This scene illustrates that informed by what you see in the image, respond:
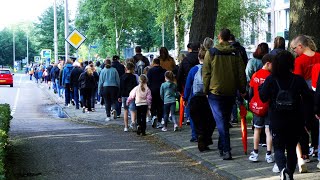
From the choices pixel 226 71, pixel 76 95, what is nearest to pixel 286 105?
pixel 226 71

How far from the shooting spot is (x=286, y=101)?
8398mm

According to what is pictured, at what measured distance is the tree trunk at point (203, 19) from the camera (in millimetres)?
19234

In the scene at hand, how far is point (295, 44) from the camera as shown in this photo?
995cm

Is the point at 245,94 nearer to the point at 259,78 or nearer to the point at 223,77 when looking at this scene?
the point at 223,77

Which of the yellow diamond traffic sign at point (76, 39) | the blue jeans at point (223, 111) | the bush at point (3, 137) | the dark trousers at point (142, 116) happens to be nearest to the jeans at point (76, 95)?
the yellow diamond traffic sign at point (76, 39)

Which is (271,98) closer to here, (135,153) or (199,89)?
(199,89)

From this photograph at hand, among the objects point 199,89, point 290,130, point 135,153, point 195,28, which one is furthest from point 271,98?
point 195,28

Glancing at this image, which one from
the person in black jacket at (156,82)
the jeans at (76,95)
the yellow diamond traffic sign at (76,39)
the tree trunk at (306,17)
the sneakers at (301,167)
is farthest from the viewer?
the yellow diamond traffic sign at (76,39)

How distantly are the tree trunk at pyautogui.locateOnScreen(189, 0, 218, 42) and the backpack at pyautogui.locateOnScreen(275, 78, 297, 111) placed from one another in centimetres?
1099

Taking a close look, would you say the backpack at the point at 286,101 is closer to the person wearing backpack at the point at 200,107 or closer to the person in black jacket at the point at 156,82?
the person wearing backpack at the point at 200,107

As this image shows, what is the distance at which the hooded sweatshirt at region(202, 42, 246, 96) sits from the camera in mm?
10680

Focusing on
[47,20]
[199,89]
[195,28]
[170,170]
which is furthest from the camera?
[47,20]

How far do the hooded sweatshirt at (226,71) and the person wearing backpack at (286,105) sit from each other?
6.95 ft

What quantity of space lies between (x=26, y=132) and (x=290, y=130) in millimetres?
10062
